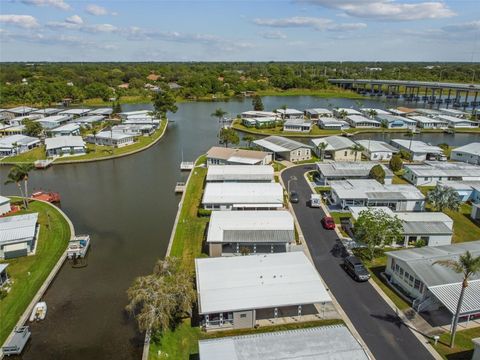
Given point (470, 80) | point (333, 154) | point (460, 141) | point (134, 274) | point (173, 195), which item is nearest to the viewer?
point (134, 274)

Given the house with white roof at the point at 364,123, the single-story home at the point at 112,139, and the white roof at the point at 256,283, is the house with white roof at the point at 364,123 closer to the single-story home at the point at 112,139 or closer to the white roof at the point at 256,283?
the single-story home at the point at 112,139

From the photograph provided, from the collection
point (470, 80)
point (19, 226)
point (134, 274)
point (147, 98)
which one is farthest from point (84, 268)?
point (470, 80)

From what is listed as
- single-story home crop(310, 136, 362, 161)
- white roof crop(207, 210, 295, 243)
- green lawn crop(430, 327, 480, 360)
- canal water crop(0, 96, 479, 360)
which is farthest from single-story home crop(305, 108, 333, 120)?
green lawn crop(430, 327, 480, 360)

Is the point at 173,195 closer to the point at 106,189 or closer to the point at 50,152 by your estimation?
the point at 106,189

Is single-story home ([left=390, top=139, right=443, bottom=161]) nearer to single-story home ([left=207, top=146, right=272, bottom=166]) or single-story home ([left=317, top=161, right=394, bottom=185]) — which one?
single-story home ([left=317, top=161, right=394, bottom=185])

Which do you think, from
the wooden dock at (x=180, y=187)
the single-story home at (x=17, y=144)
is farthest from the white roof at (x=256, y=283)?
the single-story home at (x=17, y=144)

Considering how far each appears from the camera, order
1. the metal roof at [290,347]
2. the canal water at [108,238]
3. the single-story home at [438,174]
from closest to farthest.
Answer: the metal roof at [290,347] < the canal water at [108,238] < the single-story home at [438,174]
